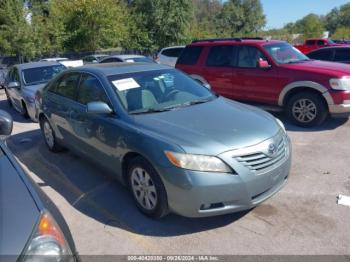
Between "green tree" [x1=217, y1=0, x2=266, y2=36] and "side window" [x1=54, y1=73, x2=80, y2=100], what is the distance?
177 ft

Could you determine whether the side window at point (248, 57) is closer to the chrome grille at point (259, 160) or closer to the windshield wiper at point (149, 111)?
the windshield wiper at point (149, 111)

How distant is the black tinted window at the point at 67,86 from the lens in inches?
193

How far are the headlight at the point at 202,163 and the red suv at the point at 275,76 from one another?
281cm

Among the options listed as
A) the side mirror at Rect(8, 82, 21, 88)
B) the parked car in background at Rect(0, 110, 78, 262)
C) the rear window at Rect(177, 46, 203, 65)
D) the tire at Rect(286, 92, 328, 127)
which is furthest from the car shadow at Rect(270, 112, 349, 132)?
the side mirror at Rect(8, 82, 21, 88)

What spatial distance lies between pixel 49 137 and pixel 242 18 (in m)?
56.9

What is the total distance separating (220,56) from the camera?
806 centimetres

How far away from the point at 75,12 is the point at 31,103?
69.3 ft

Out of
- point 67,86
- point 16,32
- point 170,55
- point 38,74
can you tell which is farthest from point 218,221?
point 16,32

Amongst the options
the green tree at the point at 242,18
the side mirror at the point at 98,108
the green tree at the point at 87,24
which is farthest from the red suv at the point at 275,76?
the green tree at the point at 242,18

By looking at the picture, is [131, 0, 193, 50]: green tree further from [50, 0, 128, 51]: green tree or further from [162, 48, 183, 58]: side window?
[162, 48, 183, 58]: side window

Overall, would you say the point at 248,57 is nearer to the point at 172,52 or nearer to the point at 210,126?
the point at 210,126

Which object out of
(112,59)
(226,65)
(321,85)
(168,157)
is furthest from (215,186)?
(112,59)

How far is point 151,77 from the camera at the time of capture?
176 inches

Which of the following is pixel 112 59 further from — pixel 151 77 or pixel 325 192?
pixel 325 192
